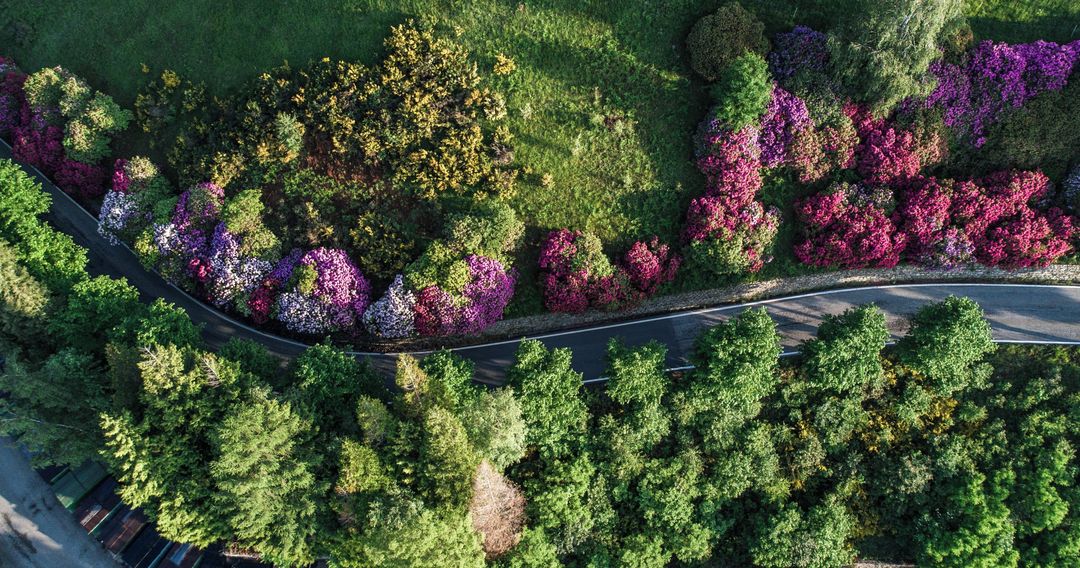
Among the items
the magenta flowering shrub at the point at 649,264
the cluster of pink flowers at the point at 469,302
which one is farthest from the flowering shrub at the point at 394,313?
the magenta flowering shrub at the point at 649,264

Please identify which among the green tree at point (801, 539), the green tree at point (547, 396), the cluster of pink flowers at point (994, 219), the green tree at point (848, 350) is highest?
the cluster of pink flowers at point (994, 219)

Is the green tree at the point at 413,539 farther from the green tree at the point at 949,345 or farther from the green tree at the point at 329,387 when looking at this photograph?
the green tree at the point at 949,345

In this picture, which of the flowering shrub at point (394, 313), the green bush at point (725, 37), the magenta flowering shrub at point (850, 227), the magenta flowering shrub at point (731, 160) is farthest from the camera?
the magenta flowering shrub at point (850, 227)

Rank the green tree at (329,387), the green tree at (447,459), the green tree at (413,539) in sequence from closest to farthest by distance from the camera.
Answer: the green tree at (413,539), the green tree at (447,459), the green tree at (329,387)

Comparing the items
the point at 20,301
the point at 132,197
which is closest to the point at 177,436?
the point at 20,301

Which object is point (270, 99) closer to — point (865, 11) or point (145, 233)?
point (145, 233)

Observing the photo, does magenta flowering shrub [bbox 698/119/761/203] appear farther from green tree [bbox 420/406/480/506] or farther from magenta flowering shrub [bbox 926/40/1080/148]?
green tree [bbox 420/406/480/506]

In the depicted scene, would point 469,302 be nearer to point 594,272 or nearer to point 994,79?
point 594,272
